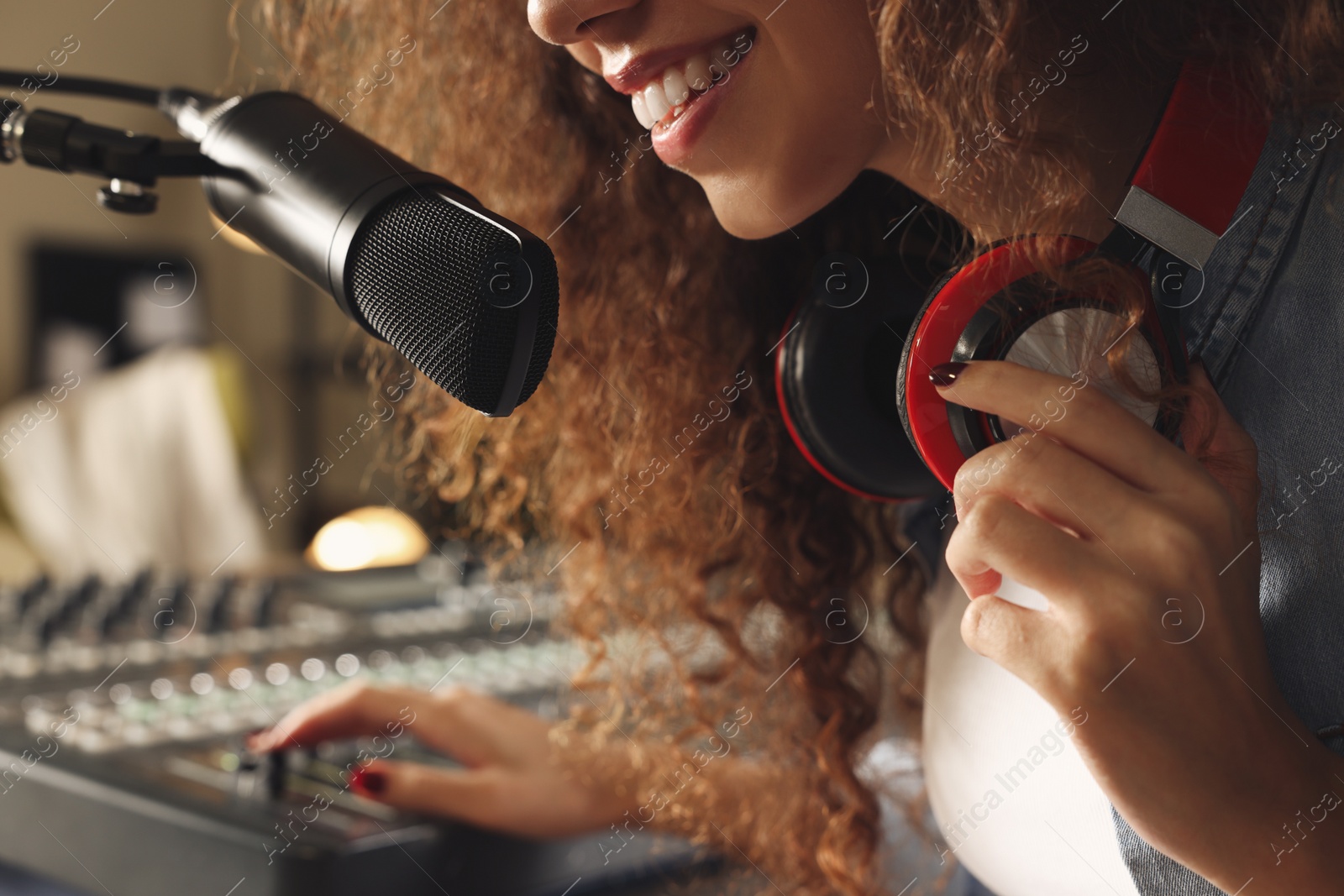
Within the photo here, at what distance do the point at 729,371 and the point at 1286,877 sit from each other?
1.83 feet

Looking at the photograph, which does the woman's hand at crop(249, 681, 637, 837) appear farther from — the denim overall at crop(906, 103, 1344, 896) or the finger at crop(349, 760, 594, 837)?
the denim overall at crop(906, 103, 1344, 896)

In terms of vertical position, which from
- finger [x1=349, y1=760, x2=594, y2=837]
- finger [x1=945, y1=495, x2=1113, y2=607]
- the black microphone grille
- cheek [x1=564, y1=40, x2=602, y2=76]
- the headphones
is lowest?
finger [x1=349, y1=760, x2=594, y2=837]

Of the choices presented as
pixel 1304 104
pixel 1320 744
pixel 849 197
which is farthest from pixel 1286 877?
pixel 849 197

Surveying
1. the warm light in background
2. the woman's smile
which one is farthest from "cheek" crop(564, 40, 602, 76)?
the warm light in background

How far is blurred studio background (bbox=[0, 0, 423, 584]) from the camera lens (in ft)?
9.91

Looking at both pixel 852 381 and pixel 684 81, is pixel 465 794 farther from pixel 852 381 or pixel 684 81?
pixel 684 81

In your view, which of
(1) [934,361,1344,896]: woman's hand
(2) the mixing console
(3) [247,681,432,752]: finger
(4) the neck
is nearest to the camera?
(1) [934,361,1344,896]: woman's hand

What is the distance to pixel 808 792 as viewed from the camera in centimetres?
92

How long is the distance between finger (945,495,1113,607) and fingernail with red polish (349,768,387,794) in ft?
1.54

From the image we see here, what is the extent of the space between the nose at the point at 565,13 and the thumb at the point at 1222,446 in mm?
364

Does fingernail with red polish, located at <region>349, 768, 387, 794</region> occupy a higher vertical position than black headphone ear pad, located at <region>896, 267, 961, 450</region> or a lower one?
lower

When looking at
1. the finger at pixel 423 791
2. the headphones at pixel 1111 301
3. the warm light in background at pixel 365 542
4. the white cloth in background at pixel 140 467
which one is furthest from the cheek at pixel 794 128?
the white cloth in background at pixel 140 467

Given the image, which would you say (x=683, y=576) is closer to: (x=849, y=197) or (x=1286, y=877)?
(x=849, y=197)

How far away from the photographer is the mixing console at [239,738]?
0.70 meters
